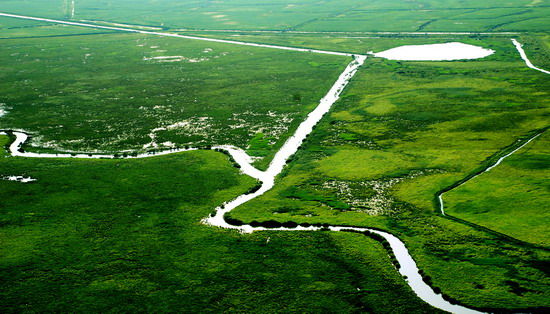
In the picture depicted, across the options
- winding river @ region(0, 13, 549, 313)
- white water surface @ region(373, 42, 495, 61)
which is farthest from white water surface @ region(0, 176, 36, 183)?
white water surface @ region(373, 42, 495, 61)

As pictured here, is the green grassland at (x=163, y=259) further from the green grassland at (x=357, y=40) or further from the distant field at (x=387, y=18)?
the distant field at (x=387, y=18)

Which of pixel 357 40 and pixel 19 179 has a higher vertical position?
pixel 357 40

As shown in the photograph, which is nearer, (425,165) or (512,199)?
(512,199)

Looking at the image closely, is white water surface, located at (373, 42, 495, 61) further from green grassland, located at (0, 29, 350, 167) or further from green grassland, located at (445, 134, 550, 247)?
green grassland, located at (445, 134, 550, 247)

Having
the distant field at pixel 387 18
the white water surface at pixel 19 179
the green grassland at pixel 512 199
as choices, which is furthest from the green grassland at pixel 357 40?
the white water surface at pixel 19 179

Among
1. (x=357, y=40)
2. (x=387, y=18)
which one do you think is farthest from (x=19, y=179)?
(x=387, y=18)

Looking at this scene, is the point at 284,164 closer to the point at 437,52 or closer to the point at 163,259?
the point at 163,259
